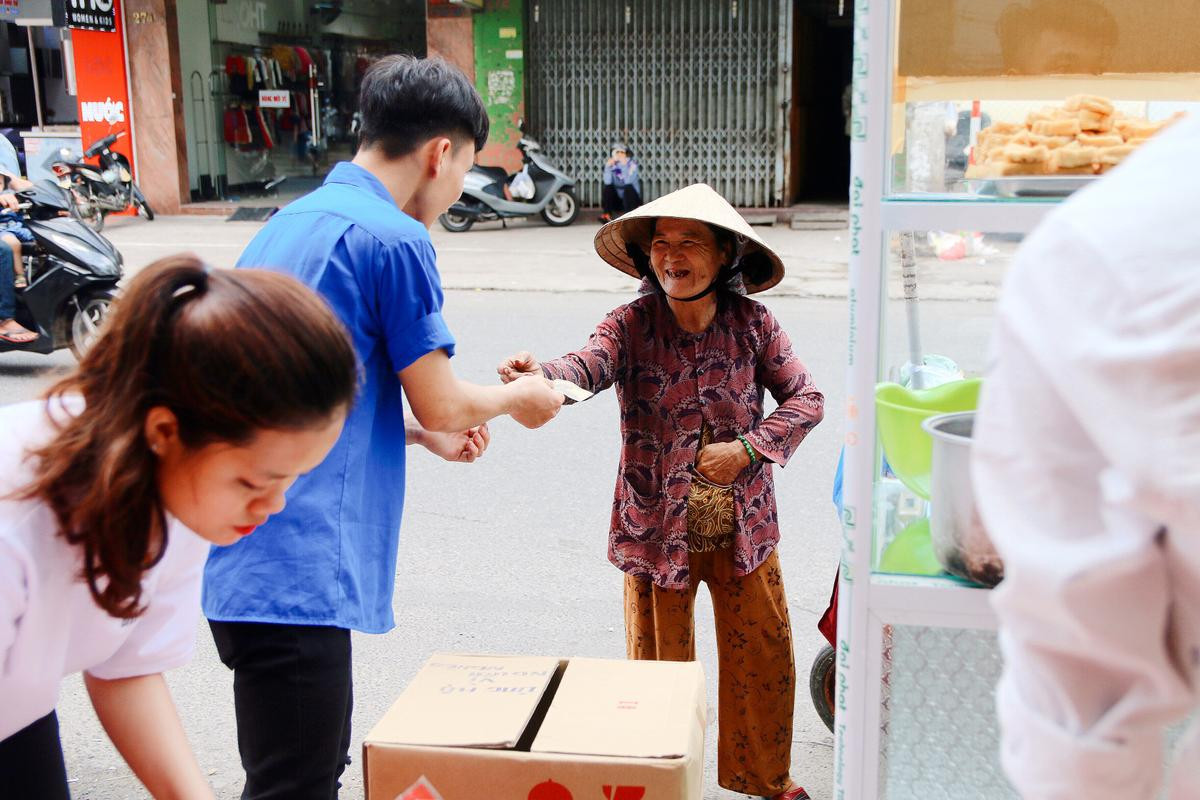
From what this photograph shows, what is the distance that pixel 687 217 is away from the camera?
234cm

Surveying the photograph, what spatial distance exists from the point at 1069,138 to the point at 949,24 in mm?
257

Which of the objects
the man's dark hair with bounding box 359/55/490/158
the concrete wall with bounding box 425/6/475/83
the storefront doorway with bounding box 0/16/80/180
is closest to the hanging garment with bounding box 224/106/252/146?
the storefront doorway with bounding box 0/16/80/180

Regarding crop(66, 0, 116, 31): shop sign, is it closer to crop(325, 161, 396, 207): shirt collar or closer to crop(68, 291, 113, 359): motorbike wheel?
crop(68, 291, 113, 359): motorbike wheel

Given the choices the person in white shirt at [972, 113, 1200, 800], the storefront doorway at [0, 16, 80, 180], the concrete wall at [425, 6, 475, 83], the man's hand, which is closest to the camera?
the person in white shirt at [972, 113, 1200, 800]

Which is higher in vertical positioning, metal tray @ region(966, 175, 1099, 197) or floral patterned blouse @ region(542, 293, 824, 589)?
metal tray @ region(966, 175, 1099, 197)

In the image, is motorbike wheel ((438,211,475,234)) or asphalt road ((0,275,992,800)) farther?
motorbike wheel ((438,211,475,234))

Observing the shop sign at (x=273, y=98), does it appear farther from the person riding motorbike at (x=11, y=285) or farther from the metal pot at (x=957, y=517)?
the metal pot at (x=957, y=517)

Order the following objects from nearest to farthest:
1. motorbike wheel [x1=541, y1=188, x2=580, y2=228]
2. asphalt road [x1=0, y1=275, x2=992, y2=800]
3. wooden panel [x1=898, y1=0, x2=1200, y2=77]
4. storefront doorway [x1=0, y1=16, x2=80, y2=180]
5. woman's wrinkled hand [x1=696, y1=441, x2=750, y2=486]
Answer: wooden panel [x1=898, y1=0, x2=1200, y2=77] < woman's wrinkled hand [x1=696, y1=441, x2=750, y2=486] < asphalt road [x1=0, y1=275, x2=992, y2=800] < motorbike wheel [x1=541, y1=188, x2=580, y2=228] < storefront doorway [x1=0, y1=16, x2=80, y2=180]

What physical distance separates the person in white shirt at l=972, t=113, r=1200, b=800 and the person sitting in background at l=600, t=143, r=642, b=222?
11382 millimetres

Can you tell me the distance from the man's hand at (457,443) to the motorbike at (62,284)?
4.95 metres

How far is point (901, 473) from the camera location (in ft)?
5.66

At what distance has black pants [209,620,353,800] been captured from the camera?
1.82 meters

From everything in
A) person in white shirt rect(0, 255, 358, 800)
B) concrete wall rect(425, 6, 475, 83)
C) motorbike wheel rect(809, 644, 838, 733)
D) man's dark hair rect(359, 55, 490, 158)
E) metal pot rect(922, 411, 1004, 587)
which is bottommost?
motorbike wheel rect(809, 644, 838, 733)

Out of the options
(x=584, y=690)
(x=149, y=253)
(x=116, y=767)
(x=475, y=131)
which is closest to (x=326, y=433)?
(x=584, y=690)
